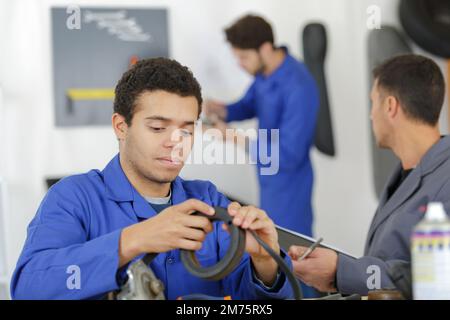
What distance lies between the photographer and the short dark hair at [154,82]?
1315 mm

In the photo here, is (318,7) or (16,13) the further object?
(318,7)

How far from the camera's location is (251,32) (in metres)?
3.08

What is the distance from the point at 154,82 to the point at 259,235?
329mm

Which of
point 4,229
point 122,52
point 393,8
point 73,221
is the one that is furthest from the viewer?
point 393,8

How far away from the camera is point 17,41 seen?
10.6 feet

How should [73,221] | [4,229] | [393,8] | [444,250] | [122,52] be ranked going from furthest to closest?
[393,8]
[122,52]
[4,229]
[73,221]
[444,250]

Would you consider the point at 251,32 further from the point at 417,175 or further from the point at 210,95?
the point at 417,175

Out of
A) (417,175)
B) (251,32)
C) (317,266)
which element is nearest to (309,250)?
(317,266)

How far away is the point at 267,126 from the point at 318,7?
0.83m

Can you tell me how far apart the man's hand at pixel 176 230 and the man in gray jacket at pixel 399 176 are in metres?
0.49

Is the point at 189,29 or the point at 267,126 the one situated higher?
the point at 189,29

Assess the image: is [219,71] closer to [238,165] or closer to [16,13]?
[238,165]

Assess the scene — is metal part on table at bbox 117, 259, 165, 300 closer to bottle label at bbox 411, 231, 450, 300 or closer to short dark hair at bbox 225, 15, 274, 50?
bottle label at bbox 411, 231, 450, 300

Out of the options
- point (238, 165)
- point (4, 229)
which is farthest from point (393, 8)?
point (4, 229)
